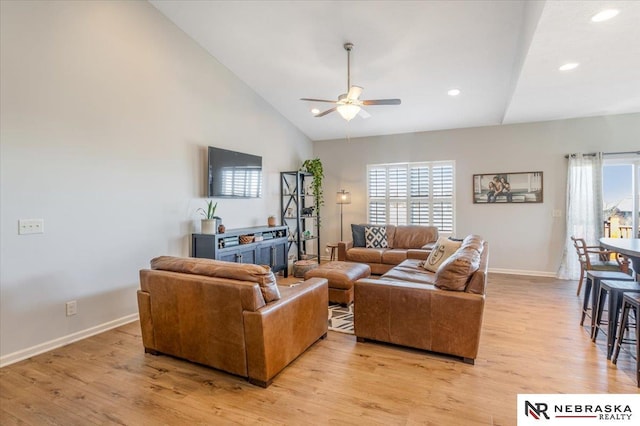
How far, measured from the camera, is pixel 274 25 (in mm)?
3885

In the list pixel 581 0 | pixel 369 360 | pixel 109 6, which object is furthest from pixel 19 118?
pixel 581 0

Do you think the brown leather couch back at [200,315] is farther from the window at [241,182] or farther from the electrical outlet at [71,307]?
the window at [241,182]

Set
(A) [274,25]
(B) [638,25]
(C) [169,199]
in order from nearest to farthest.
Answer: (B) [638,25] → (A) [274,25] → (C) [169,199]

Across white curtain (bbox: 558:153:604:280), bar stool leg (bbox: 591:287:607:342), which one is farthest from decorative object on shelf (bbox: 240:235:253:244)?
white curtain (bbox: 558:153:604:280)

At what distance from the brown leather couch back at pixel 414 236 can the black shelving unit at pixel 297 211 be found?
1.77 m

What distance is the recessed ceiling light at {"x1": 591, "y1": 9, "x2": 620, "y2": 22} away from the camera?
234 centimetres

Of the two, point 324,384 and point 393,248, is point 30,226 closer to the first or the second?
point 324,384

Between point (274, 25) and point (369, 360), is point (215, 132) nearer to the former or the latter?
point (274, 25)

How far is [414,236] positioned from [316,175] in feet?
7.69

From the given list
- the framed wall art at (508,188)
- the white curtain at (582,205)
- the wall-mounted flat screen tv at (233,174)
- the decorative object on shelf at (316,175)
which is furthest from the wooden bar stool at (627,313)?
the decorative object on shelf at (316,175)

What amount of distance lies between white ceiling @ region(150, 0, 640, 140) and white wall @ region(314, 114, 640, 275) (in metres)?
0.32

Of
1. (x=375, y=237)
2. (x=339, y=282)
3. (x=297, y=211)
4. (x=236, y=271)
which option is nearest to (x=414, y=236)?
(x=375, y=237)

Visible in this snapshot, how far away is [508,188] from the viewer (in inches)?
233

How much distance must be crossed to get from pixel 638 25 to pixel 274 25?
134 inches
